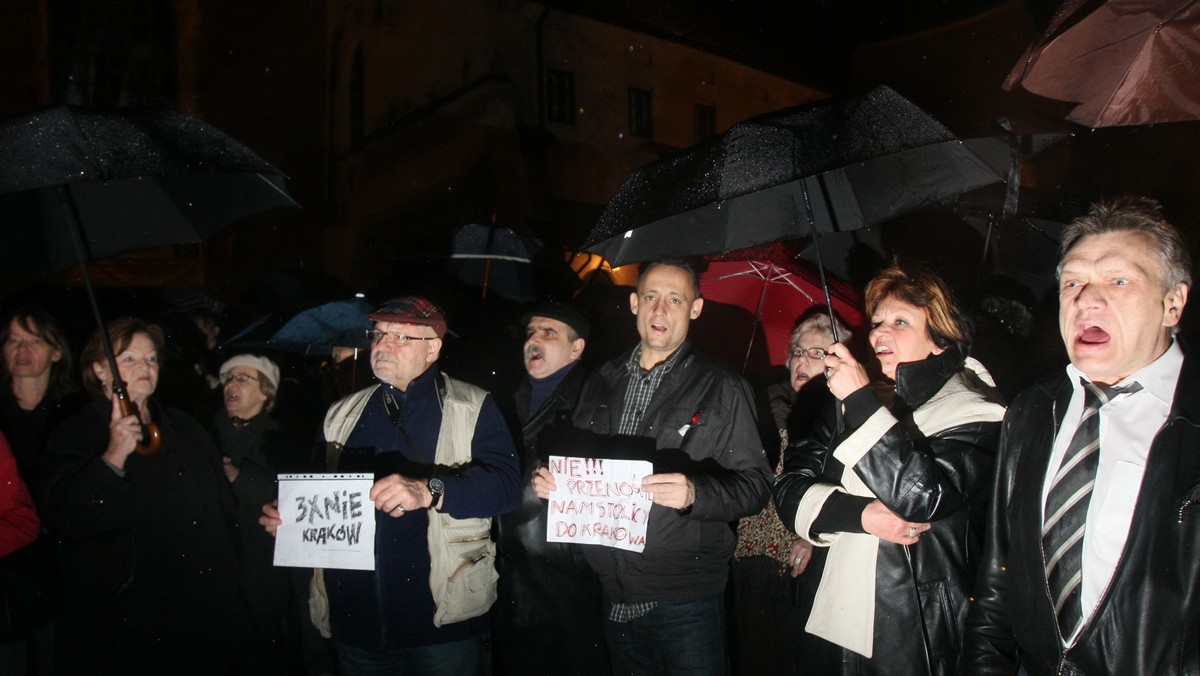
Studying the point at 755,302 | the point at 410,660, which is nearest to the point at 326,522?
the point at 410,660

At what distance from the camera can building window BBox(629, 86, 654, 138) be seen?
19188 mm

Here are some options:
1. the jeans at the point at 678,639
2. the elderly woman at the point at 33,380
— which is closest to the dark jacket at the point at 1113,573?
the jeans at the point at 678,639

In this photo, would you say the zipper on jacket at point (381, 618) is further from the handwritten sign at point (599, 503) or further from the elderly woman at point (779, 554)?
the elderly woman at point (779, 554)

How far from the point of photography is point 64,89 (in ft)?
54.8

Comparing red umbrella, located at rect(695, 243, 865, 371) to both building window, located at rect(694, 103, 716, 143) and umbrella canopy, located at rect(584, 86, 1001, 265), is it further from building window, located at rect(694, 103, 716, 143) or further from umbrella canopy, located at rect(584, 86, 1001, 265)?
building window, located at rect(694, 103, 716, 143)

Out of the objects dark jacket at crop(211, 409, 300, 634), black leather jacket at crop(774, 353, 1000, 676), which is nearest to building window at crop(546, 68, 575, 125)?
dark jacket at crop(211, 409, 300, 634)

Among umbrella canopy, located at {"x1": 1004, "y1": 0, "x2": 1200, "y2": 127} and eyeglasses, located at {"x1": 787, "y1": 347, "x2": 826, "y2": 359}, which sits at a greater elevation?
umbrella canopy, located at {"x1": 1004, "y1": 0, "x2": 1200, "y2": 127}

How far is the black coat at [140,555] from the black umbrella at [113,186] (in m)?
0.32

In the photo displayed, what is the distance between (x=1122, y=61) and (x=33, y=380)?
6108mm

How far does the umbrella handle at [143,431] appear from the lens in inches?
149

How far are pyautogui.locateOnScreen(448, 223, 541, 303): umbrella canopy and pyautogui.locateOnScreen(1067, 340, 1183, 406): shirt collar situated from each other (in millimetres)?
5854

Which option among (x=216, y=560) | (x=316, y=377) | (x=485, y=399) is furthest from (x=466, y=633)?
(x=316, y=377)

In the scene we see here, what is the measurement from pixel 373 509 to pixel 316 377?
3.65 metres

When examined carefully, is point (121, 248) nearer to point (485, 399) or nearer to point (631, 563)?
point (485, 399)
